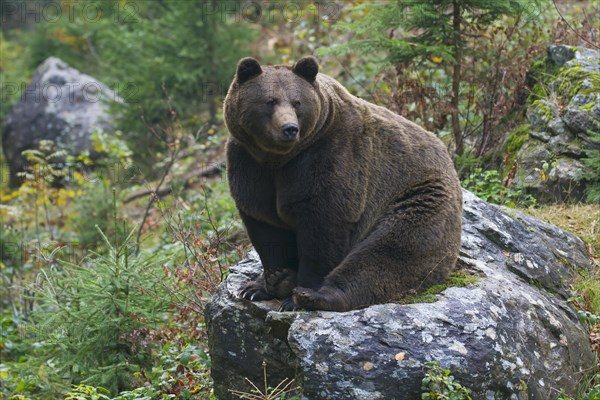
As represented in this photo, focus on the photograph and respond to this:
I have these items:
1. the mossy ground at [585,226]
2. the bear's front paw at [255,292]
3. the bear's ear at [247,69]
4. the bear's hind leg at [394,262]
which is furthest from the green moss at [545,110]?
the bear's front paw at [255,292]

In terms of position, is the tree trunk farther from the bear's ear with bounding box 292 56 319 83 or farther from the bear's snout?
the bear's snout

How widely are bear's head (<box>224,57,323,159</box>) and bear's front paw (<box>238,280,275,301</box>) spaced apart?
3.49ft

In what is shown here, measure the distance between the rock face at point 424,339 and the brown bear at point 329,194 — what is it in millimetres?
265

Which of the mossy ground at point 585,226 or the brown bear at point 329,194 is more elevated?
the brown bear at point 329,194

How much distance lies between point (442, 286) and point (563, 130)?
440 cm

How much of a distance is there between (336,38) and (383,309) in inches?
441

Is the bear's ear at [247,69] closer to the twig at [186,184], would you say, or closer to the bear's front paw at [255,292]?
the bear's front paw at [255,292]

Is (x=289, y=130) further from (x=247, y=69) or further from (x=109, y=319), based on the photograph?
(x=109, y=319)

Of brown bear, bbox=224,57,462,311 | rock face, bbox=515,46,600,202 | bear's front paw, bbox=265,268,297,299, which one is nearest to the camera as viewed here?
brown bear, bbox=224,57,462,311

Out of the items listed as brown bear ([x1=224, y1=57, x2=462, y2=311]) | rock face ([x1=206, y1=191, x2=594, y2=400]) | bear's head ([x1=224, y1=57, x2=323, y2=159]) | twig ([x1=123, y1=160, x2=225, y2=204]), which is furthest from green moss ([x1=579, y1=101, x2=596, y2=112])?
twig ([x1=123, y1=160, x2=225, y2=204])

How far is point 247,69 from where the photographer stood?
19.9 ft

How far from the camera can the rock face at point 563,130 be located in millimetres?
9406

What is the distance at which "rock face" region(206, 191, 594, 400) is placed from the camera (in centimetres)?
538

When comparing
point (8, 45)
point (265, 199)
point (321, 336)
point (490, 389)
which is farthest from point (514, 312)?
point (8, 45)
